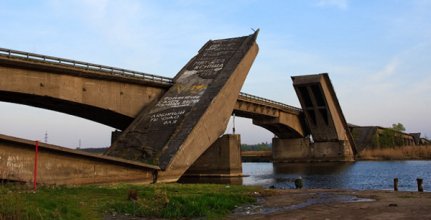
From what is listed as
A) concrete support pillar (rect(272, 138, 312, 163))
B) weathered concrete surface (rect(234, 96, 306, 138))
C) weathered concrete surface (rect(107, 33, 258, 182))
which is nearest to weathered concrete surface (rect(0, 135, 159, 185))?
weathered concrete surface (rect(107, 33, 258, 182))

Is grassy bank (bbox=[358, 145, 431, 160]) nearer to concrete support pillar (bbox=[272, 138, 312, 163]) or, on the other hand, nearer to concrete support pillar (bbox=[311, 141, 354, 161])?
concrete support pillar (bbox=[311, 141, 354, 161])

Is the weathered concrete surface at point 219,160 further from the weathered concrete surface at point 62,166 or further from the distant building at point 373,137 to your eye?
the distant building at point 373,137

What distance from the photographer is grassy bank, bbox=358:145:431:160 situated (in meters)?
87.4

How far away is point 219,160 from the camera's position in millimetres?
48312

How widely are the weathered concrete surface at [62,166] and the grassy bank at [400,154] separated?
6931 cm

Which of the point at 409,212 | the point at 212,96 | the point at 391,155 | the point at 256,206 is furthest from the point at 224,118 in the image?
the point at 391,155

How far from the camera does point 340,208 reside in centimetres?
1692

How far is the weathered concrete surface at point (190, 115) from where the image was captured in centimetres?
3598

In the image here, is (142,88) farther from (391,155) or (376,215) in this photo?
(391,155)

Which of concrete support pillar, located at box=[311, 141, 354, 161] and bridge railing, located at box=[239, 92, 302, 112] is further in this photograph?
concrete support pillar, located at box=[311, 141, 354, 161]

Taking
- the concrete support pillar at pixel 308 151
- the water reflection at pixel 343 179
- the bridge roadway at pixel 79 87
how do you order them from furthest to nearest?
the concrete support pillar at pixel 308 151, the water reflection at pixel 343 179, the bridge roadway at pixel 79 87

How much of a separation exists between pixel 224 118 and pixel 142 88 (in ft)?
28.2

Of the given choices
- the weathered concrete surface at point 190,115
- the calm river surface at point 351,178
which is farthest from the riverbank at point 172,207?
the calm river surface at point 351,178

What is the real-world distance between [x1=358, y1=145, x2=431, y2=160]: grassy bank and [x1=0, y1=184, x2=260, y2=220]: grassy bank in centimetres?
7723
